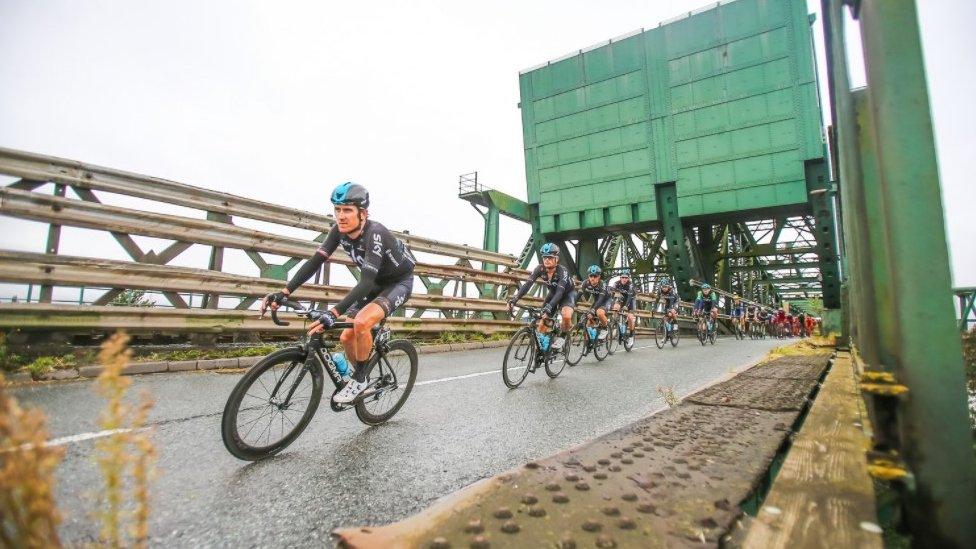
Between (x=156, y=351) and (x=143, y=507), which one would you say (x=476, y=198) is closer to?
(x=156, y=351)

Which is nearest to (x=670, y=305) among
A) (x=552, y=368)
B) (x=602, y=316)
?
(x=602, y=316)

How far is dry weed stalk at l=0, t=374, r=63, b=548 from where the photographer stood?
32.6 inches

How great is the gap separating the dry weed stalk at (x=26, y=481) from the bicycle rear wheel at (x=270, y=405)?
2127 mm

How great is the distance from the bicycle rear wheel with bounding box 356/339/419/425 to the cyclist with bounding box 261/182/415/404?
17cm

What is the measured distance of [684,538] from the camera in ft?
4.62

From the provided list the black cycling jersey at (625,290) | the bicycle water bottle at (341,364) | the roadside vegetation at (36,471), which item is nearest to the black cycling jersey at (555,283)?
the bicycle water bottle at (341,364)

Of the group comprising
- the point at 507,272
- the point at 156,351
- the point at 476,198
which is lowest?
the point at 156,351

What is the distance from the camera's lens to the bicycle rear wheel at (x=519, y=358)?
611cm

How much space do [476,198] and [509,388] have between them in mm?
25310

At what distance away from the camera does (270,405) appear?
3307 mm

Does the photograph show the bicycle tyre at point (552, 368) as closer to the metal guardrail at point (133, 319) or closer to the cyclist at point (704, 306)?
the metal guardrail at point (133, 319)

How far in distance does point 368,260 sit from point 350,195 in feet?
2.03

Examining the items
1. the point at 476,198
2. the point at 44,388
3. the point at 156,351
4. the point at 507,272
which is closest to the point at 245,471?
the point at 44,388

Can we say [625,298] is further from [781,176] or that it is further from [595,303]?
[781,176]
